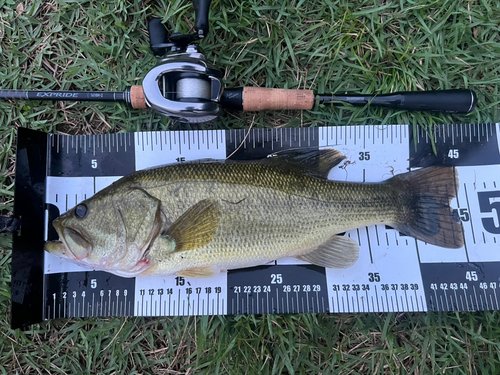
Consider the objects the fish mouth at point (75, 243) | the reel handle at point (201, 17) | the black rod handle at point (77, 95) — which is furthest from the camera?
the black rod handle at point (77, 95)

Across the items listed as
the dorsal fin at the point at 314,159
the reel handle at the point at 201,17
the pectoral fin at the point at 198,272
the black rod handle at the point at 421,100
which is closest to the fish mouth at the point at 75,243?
the pectoral fin at the point at 198,272

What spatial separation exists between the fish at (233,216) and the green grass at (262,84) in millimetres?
542

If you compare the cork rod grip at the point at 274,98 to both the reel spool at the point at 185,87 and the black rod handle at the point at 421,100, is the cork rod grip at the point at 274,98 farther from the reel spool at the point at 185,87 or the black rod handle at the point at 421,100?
the reel spool at the point at 185,87

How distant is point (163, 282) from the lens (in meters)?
2.57

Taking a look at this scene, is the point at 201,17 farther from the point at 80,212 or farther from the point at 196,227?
the point at 80,212

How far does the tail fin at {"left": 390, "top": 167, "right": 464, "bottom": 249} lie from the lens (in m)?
2.43

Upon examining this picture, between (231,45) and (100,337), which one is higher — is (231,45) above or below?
above

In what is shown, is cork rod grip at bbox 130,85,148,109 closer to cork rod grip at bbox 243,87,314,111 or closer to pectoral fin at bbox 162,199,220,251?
cork rod grip at bbox 243,87,314,111

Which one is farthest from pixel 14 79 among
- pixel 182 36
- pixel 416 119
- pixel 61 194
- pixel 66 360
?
pixel 416 119

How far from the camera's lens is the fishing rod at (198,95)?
7.32 feet

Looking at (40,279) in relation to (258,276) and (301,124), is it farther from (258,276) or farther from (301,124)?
(301,124)

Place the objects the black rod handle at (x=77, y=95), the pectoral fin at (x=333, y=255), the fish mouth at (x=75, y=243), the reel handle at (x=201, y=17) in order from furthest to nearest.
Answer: the black rod handle at (x=77, y=95), the pectoral fin at (x=333, y=255), the reel handle at (x=201, y=17), the fish mouth at (x=75, y=243)

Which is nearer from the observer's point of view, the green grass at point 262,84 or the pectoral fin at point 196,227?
the pectoral fin at point 196,227

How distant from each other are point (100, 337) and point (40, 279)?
0.65m
